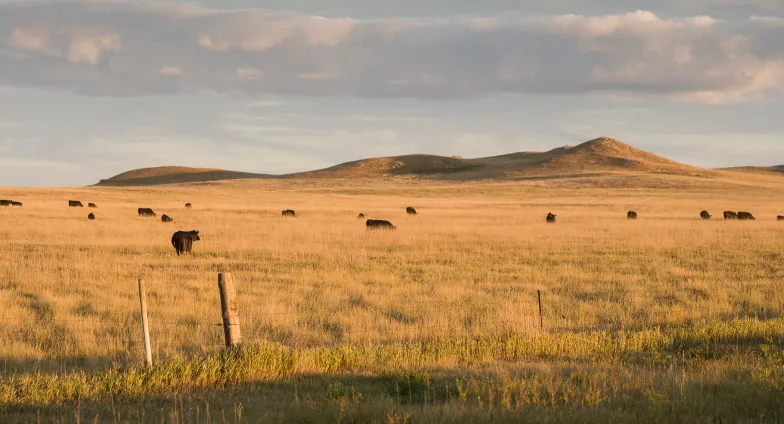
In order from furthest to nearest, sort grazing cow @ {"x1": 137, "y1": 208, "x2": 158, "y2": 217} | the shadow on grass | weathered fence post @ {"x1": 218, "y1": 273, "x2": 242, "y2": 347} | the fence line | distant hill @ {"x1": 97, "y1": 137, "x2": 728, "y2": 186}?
distant hill @ {"x1": 97, "y1": 137, "x2": 728, "y2": 186}, grazing cow @ {"x1": 137, "y1": 208, "x2": 158, "y2": 217}, the fence line, weathered fence post @ {"x1": 218, "y1": 273, "x2": 242, "y2": 347}, the shadow on grass

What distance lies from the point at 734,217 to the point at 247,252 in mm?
34886

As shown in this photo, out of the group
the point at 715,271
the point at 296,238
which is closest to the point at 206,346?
the point at 715,271

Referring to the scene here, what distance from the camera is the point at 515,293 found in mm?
16656

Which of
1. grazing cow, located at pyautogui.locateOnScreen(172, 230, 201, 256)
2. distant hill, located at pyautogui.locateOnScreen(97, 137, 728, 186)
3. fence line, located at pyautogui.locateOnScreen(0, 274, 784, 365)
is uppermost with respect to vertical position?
distant hill, located at pyautogui.locateOnScreen(97, 137, 728, 186)

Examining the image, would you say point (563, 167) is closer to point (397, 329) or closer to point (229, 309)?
point (397, 329)

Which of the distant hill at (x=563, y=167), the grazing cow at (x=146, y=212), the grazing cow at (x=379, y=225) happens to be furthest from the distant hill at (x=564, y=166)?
the grazing cow at (x=379, y=225)

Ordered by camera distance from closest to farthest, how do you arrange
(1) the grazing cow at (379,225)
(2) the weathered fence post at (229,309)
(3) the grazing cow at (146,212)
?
(2) the weathered fence post at (229,309), (1) the grazing cow at (379,225), (3) the grazing cow at (146,212)

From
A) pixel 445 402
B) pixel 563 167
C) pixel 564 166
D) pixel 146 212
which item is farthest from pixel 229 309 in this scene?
pixel 564 166

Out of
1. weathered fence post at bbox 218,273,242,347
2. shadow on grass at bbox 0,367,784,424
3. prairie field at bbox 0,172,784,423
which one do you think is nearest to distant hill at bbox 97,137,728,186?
prairie field at bbox 0,172,784,423

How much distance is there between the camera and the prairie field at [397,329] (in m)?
7.61

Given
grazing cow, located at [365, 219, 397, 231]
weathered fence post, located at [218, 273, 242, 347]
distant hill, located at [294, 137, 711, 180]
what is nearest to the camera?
weathered fence post, located at [218, 273, 242, 347]

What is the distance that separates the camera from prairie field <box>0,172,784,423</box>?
761 centimetres

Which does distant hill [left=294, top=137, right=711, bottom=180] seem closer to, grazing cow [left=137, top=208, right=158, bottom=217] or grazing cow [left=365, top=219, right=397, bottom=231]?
grazing cow [left=137, top=208, right=158, bottom=217]

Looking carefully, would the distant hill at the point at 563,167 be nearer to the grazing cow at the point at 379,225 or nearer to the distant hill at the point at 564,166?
the distant hill at the point at 564,166
